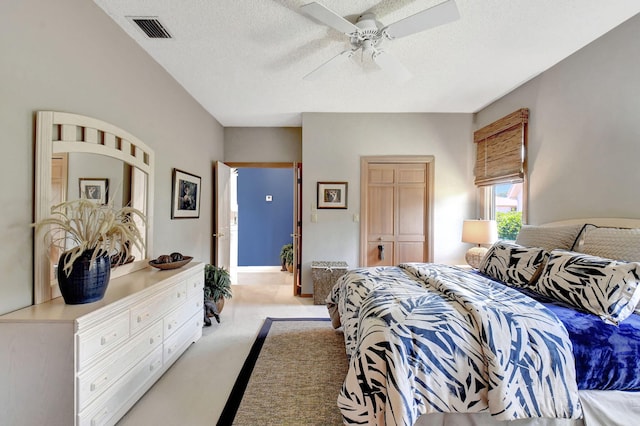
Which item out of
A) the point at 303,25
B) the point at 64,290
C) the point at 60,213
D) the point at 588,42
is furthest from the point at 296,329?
the point at 588,42

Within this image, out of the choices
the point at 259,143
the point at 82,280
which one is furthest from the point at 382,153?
the point at 82,280

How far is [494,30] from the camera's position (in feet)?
6.76

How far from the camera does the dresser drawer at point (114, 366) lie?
1.29 m

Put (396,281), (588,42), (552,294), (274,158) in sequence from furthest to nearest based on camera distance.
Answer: (274,158)
(588,42)
(396,281)
(552,294)

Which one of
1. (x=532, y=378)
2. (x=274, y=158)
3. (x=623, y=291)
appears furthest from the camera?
(x=274, y=158)

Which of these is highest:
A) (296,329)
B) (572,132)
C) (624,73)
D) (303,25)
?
(303,25)

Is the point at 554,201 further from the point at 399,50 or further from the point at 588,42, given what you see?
the point at 399,50

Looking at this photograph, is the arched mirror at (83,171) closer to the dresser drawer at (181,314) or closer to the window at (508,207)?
the dresser drawer at (181,314)

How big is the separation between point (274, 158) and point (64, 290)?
3359 millimetres

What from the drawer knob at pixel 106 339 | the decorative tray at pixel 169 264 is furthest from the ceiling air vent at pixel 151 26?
the drawer knob at pixel 106 339

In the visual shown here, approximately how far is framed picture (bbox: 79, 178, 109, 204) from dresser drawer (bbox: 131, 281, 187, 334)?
0.77 meters

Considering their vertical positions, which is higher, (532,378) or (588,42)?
(588,42)

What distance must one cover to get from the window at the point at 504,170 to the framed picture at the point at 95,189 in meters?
3.93

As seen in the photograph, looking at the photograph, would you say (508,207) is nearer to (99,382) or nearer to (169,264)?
(169,264)
